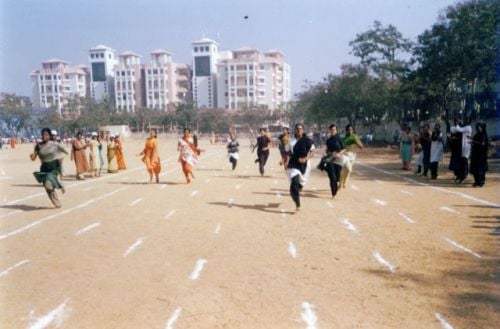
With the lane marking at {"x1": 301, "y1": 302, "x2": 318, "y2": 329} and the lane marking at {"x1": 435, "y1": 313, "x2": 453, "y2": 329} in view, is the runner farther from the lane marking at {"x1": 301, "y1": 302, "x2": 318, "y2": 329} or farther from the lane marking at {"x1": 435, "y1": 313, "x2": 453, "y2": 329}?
the lane marking at {"x1": 435, "y1": 313, "x2": 453, "y2": 329}

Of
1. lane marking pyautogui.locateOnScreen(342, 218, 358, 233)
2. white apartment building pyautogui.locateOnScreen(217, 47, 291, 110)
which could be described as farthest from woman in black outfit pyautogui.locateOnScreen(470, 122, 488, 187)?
white apartment building pyautogui.locateOnScreen(217, 47, 291, 110)

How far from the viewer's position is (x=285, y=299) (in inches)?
163

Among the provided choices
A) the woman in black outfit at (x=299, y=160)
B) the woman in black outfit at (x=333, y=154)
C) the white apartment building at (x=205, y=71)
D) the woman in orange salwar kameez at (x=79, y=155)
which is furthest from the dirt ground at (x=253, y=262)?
the white apartment building at (x=205, y=71)

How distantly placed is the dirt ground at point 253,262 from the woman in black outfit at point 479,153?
1177mm

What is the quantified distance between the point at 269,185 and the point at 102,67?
122358 mm

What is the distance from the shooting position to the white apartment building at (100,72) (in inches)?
4847

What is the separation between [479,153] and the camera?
10859mm

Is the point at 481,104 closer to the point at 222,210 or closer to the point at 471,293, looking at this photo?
the point at 222,210

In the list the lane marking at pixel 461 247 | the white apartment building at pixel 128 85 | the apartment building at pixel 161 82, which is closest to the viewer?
the lane marking at pixel 461 247

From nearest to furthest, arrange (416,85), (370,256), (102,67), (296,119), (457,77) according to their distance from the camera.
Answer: (370,256)
(457,77)
(416,85)
(296,119)
(102,67)

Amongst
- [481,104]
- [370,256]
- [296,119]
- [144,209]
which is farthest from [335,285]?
[296,119]

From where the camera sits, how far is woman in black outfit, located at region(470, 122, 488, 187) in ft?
35.7

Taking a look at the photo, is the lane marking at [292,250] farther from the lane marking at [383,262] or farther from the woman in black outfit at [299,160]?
the woman in black outfit at [299,160]

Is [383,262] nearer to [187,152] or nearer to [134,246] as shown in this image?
[134,246]
